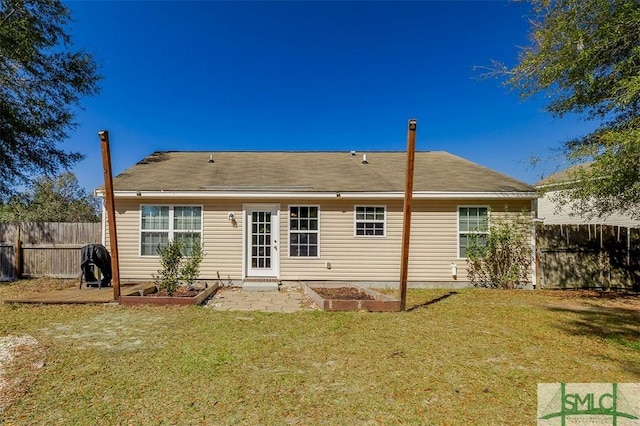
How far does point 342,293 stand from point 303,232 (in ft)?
7.12

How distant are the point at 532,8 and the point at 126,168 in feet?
41.0

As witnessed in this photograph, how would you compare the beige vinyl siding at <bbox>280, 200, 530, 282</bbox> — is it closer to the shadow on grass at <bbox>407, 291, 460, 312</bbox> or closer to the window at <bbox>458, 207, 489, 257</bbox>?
the window at <bbox>458, 207, 489, 257</bbox>

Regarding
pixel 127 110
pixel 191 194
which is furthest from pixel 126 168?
pixel 127 110

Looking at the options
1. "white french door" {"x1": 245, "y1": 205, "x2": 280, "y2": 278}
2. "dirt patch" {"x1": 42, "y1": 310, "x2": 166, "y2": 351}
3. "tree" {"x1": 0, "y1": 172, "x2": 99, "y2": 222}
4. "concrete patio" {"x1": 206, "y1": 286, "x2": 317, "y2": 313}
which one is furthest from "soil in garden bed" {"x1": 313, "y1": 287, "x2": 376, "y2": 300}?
"tree" {"x1": 0, "y1": 172, "x2": 99, "y2": 222}

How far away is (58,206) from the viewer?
2019 cm

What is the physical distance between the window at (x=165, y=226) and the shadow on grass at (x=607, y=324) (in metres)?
8.81

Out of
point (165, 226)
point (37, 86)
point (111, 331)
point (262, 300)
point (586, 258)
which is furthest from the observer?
point (37, 86)

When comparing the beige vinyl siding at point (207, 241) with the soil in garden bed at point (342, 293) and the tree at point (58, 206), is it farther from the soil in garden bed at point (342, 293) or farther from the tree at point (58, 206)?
the tree at point (58, 206)

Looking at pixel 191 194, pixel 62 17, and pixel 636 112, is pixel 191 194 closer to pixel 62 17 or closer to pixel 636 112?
pixel 62 17

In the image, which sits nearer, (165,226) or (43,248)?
(165,226)

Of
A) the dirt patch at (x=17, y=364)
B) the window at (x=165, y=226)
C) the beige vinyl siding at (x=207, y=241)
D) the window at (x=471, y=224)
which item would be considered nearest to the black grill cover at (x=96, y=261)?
the beige vinyl siding at (x=207, y=241)

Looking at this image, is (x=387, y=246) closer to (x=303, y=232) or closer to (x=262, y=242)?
(x=303, y=232)

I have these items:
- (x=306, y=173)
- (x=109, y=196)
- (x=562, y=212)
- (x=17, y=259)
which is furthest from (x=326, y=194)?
(x=562, y=212)

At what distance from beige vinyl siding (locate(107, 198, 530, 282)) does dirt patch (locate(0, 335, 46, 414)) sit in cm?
482
